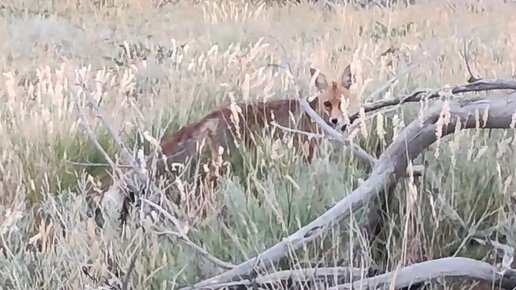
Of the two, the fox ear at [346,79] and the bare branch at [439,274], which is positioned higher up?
the bare branch at [439,274]

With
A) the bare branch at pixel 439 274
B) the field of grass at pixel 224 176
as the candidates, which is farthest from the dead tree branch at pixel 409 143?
the bare branch at pixel 439 274

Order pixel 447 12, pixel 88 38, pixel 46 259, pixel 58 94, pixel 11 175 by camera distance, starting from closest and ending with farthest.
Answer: pixel 46 259, pixel 11 175, pixel 58 94, pixel 88 38, pixel 447 12

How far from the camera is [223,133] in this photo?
352 cm

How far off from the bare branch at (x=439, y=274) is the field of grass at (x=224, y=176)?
7 cm

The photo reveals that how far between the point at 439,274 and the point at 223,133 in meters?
1.56

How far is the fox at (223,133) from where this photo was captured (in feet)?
9.71

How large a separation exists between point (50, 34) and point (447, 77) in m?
3.71

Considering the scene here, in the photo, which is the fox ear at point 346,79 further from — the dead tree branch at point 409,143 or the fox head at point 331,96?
the dead tree branch at point 409,143

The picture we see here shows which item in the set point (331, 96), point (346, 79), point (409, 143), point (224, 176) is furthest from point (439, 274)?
point (346, 79)

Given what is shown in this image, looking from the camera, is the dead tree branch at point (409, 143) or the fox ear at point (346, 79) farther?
the fox ear at point (346, 79)

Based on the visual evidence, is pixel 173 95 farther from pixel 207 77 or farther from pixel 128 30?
pixel 128 30

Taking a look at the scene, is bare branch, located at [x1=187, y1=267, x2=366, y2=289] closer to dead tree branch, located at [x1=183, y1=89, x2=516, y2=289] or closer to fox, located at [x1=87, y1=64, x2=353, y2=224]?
dead tree branch, located at [x1=183, y1=89, x2=516, y2=289]

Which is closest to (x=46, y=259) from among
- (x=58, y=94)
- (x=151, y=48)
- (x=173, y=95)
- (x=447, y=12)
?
(x=58, y=94)

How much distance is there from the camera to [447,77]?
190 inches
